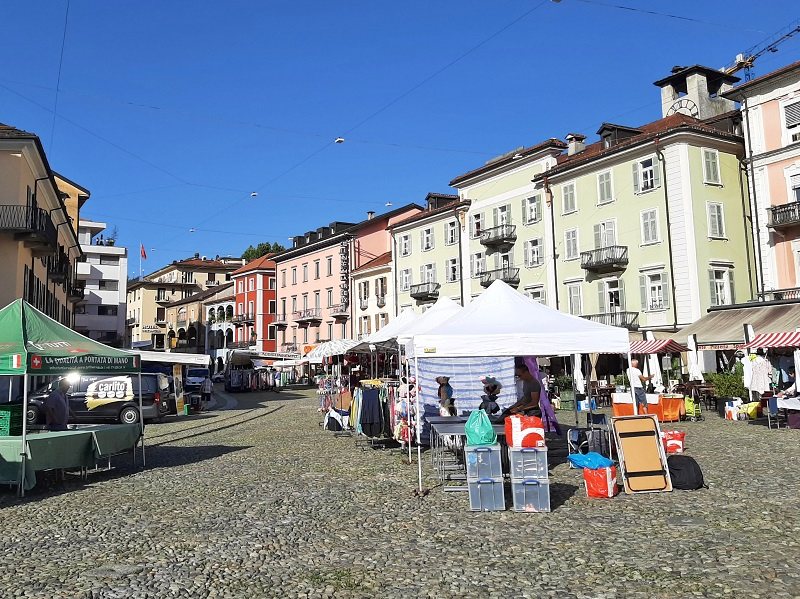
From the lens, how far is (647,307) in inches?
1373

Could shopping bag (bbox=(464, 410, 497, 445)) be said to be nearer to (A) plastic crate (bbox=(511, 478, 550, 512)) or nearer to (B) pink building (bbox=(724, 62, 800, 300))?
(A) plastic crate (bbox=(511, 478, 550, 512))

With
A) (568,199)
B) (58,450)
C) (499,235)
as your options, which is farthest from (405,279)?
(58,450)

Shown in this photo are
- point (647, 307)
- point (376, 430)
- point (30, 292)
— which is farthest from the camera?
point (647, 307)

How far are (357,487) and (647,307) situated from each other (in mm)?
27917

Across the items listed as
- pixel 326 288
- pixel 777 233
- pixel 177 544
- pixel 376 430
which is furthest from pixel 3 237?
pixel 326 288

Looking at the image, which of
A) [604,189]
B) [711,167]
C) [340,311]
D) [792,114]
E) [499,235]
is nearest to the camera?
[792,114]

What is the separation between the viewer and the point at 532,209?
42406 mm

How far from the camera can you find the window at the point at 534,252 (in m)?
41.8

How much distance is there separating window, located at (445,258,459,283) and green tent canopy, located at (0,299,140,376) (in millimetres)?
36839

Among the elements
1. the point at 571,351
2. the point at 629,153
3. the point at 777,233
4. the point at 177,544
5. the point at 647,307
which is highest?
the point at 629,153

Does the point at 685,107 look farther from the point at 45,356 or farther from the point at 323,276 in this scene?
the point at 45,356

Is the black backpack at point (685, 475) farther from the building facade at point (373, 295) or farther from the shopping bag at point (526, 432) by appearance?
the building facade at point (373, 295)

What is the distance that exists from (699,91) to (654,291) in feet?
41.1

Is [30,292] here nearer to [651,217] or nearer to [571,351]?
[571,351]
